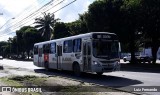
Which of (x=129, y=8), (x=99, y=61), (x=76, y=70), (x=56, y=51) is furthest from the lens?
(x=129, y=8)

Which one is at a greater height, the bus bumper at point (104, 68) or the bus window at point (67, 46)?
the bus window at point (67, 46)

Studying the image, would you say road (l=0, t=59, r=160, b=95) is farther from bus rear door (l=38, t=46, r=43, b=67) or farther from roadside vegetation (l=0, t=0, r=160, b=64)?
roadside vegetation (l=0, t=0, r=160, b=64)

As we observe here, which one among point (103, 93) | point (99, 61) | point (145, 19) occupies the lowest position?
point (103, 93)

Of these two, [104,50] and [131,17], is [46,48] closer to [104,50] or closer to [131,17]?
[104,50]

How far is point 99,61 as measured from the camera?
20.6 metres

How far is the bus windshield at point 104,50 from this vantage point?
67.9 ft

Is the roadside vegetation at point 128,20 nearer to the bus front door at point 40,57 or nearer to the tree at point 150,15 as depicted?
the tree at point 150,15

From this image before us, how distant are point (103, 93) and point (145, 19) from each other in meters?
23.7

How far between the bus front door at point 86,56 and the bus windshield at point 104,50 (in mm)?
563

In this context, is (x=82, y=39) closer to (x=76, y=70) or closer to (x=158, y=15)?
(x=76, y=70)

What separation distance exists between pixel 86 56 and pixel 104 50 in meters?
1.46

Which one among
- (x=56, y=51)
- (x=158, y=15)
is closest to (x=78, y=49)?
(x=56, y=51)

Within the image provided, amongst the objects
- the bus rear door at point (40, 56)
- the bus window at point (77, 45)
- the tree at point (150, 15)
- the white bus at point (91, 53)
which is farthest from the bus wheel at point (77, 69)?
the tree at point (150, 15)

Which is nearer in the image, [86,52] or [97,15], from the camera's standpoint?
[86,52]
